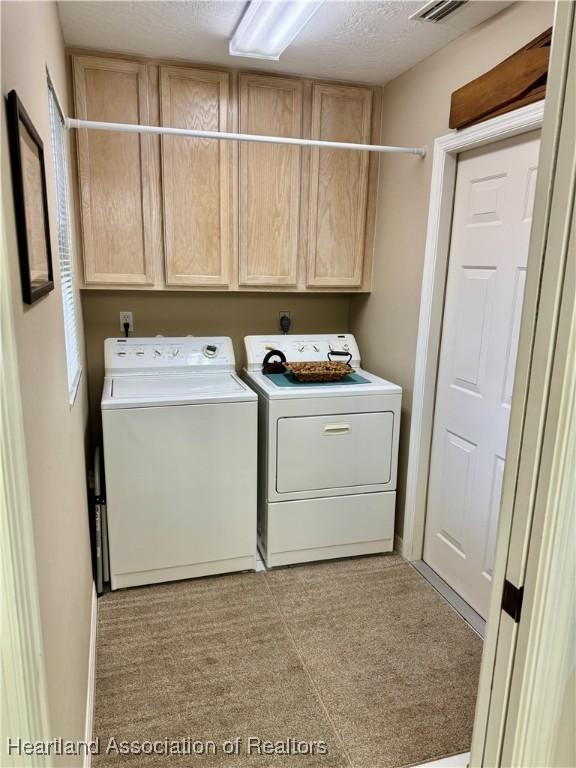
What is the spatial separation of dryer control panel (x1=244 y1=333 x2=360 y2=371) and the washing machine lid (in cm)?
20

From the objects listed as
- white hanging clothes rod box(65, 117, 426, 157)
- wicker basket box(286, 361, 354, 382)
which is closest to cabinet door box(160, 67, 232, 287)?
white hanging clothes rod box(65, 117, 426, 157)

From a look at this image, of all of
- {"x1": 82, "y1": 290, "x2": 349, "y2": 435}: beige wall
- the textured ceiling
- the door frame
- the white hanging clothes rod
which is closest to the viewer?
the textured ceiling

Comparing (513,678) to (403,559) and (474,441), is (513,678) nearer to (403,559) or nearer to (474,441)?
(474,441)

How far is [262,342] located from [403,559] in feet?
4.75

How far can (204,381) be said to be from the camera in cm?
283

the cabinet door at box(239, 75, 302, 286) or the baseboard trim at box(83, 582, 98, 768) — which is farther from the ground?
the cabinet door at box(239, 75, 302, 286)

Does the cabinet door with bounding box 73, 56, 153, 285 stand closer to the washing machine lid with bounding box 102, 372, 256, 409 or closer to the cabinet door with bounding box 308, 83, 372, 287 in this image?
the washing machine lid with bounding box 102, 372, 256, 409

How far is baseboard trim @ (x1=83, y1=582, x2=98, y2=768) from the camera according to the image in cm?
166

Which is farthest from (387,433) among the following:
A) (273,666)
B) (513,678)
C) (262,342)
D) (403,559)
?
(513,678)

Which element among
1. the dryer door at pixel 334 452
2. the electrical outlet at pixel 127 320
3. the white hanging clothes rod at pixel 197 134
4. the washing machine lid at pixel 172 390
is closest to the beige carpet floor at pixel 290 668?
the dryer door at pixel 334 452

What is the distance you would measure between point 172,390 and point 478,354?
145 cm

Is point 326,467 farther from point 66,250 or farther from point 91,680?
point 66,250

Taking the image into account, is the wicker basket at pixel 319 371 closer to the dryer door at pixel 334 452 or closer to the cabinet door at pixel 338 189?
the dryer door at pixel 334 452

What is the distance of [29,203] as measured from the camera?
44.4 inches
